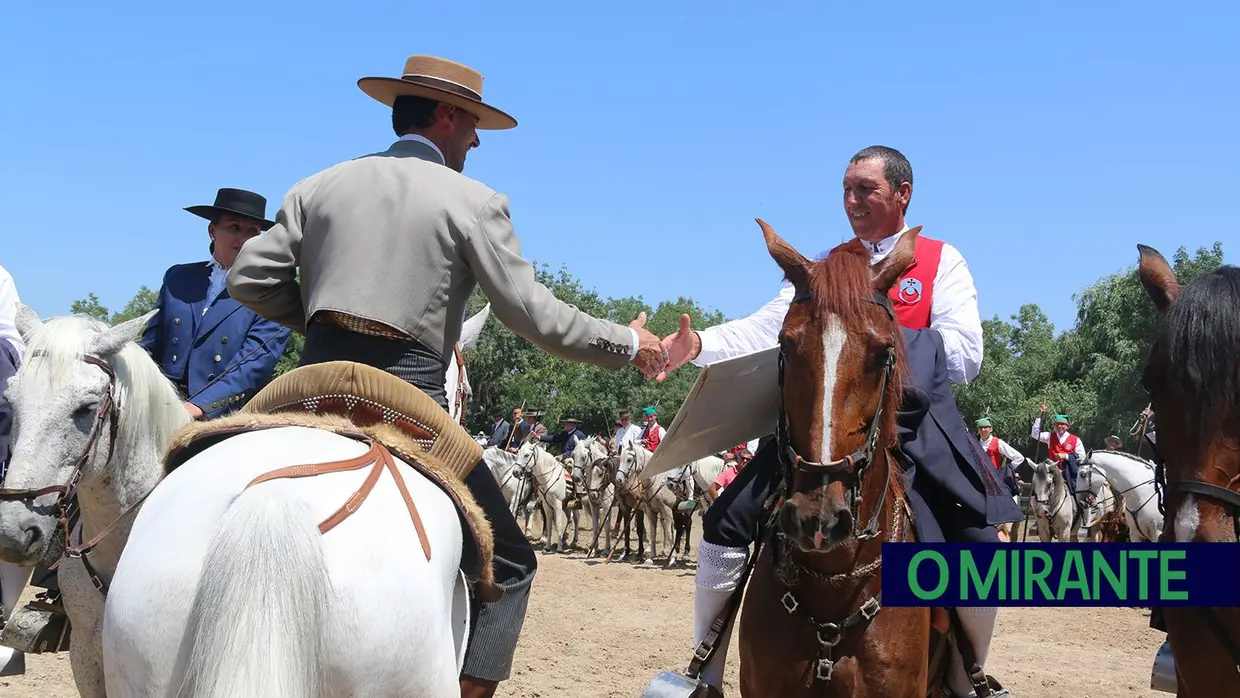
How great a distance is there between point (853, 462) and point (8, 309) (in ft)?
16.6

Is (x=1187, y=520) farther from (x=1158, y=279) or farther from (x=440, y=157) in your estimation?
(x=440, y=157)

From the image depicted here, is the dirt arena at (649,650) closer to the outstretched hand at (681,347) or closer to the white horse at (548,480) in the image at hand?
the outstretched hand at (681,347)

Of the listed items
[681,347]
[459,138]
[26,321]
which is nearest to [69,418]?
[26,321]

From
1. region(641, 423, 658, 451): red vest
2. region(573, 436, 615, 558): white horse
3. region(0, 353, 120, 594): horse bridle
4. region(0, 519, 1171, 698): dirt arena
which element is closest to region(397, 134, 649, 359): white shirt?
region(0, 353, 120, 594): horse bridle

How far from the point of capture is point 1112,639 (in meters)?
12.8

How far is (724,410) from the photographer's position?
440 cm

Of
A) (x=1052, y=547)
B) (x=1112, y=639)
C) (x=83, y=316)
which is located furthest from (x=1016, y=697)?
(x=83, y=316)

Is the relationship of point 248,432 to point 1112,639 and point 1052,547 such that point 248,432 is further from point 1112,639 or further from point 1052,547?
point 1112,639

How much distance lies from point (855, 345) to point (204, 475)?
77.7 inches

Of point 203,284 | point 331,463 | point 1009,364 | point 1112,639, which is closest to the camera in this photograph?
point 331,463

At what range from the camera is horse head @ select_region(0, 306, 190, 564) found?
3.74 metres

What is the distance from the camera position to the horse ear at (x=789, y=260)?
12.0 ft

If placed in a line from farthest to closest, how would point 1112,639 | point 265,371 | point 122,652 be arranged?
point 1112,639 → point 265,371 → point 122,652

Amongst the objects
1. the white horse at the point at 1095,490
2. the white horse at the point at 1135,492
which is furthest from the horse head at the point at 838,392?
the white horse at the point at 1095,490
